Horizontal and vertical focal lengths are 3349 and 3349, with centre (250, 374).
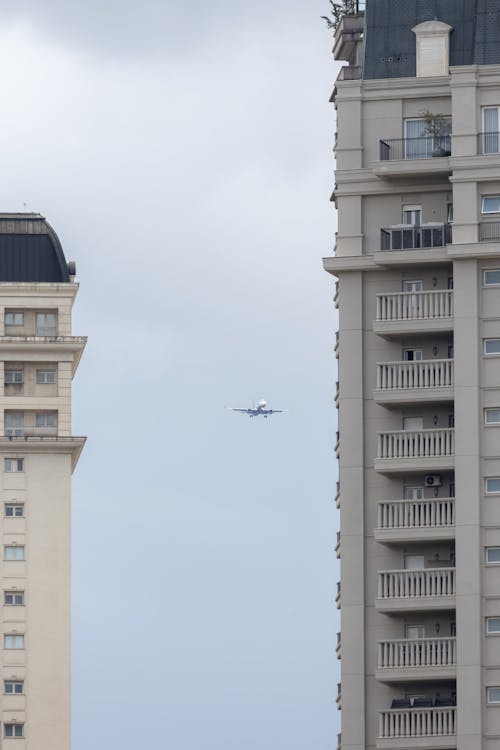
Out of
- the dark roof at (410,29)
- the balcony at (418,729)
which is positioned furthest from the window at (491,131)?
the balcony at (418,729)

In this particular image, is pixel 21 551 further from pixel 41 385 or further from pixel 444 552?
pixel 444 552

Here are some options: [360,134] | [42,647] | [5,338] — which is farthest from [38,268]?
[360,134]

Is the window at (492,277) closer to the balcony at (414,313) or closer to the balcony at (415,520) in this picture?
the balcony at (414,313)

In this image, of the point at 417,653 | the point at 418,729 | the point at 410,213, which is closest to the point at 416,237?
the point at 410,213

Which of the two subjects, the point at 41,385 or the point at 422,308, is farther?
the point at 41,385

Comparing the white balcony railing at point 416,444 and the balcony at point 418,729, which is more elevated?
the white balcony railing at point 416,444

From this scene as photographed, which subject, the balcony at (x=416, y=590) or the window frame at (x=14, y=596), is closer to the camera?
the balcony at (x=416, y=590)

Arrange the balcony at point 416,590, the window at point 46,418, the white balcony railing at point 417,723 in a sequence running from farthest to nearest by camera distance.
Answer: the window at point 46,418
the balcony at point 416,590
the white balcony railing at point 417,723

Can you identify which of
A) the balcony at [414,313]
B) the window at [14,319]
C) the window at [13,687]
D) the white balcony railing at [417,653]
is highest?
the window at [14,319]
